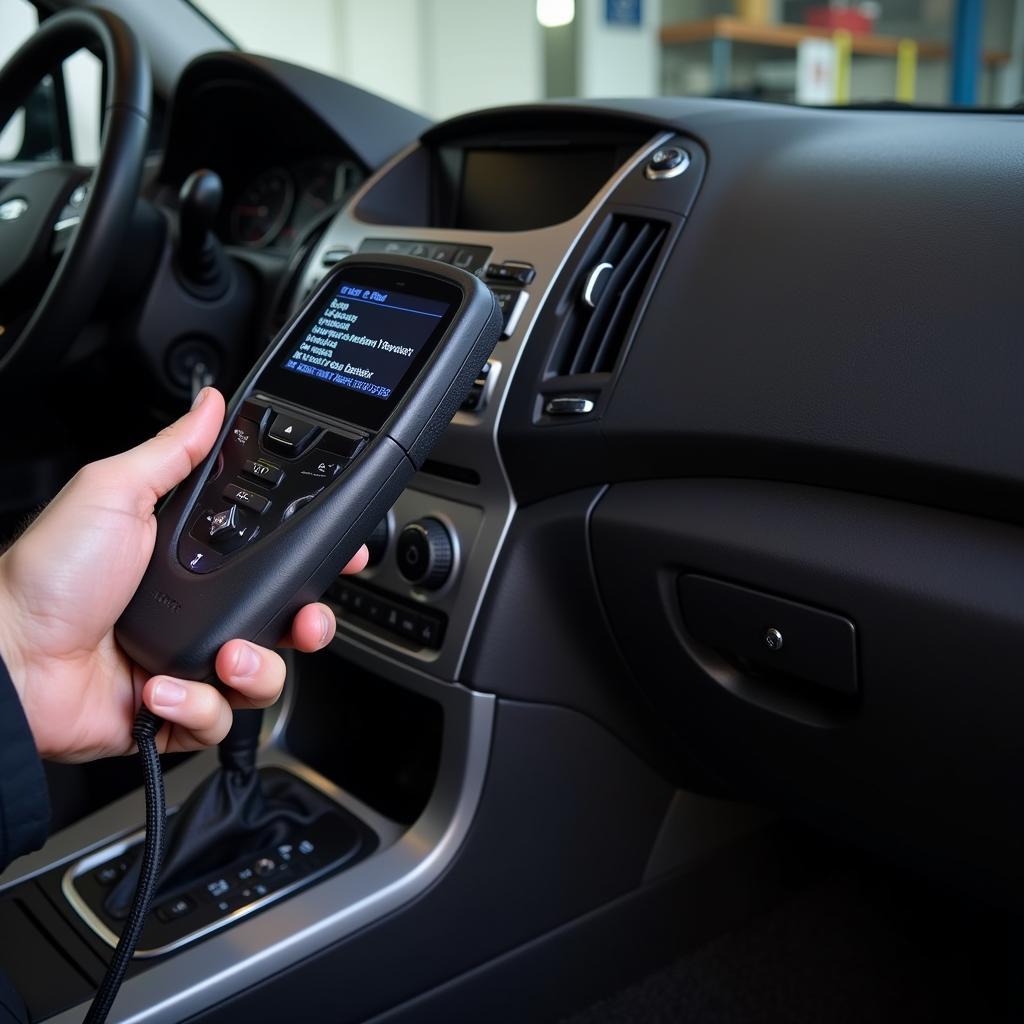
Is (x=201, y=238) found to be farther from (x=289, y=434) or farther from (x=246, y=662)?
(x=246, y=662)

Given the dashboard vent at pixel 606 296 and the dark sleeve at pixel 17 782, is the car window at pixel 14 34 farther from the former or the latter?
the dark sleeve at pixel 17 782

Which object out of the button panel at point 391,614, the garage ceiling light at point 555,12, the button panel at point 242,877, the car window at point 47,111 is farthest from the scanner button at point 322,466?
the garage ceiling light at point 555,12

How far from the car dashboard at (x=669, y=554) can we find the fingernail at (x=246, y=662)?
0.26 m

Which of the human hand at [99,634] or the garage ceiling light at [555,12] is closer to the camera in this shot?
the human hand at [99,634]

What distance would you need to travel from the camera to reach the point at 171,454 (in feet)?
1.99

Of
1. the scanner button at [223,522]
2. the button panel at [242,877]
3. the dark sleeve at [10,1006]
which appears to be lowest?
the button panel at [242,877]

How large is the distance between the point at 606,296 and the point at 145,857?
44cm

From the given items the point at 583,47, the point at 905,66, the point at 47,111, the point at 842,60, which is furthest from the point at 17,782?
the point at 905,66

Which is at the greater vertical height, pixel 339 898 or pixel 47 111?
pixel 47 111

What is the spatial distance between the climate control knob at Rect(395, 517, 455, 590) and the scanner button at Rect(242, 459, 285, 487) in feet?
0.63

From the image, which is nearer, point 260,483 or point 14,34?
point 260,483

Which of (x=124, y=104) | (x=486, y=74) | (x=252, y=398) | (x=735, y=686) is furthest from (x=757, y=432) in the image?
(x=486, y=74)

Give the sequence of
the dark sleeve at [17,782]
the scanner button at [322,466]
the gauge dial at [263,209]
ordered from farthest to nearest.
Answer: the gauge dial at [263,209], the scanner button at [322,466], the dark sleeve at [17,782]

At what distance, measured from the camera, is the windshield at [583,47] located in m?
3.79
